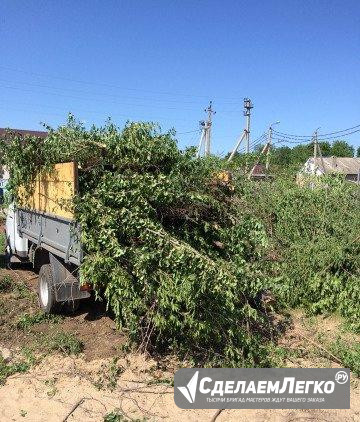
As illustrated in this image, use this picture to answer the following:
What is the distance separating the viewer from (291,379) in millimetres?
4238

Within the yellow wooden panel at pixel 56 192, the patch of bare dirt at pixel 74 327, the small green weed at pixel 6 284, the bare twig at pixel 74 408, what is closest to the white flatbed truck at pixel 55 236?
the yellow wooden panel at pixel 56 192

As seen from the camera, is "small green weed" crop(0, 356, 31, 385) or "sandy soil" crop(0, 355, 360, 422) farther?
"small green weed" crop(0, 356, 31, 385)

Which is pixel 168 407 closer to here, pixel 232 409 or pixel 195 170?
pixel 232 409

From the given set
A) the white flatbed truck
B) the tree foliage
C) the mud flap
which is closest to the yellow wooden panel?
the white flatbed truck

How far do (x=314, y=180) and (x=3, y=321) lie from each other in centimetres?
551

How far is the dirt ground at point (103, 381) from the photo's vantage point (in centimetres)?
376

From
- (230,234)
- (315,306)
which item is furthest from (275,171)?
(230,234)

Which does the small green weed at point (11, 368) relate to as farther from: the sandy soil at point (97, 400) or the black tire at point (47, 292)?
the black tire at point (47, 292)

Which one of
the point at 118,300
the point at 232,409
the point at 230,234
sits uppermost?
the point at 230,234

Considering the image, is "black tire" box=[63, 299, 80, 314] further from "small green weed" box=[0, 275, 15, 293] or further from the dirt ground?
"small green weed" box=[0, 275, 15, 293]

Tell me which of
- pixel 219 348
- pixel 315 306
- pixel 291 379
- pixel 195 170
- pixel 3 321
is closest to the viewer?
pixel 291 379

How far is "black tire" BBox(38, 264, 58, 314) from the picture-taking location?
5691 millimetres

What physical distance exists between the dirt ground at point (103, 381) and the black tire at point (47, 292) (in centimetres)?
24

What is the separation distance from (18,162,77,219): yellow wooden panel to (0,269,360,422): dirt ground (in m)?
1.60
